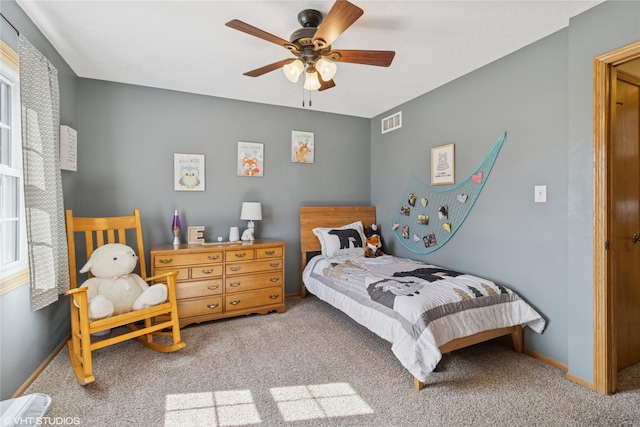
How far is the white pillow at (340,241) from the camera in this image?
12.1 feet

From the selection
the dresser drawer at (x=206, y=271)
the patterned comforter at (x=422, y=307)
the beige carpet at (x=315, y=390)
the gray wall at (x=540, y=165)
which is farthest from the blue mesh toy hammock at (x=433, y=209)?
the dresser drawer at (x=206, y=271)

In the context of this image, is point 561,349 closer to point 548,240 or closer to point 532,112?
point 548,240

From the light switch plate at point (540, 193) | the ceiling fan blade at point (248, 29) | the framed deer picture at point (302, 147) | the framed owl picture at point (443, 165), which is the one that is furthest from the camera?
the framed deer picture at point (302, 147)

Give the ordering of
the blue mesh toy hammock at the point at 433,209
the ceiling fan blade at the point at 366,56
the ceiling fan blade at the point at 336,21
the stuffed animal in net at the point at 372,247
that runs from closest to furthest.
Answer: the ceiling fan blade at the point at 336,21 → the ceiling fan blade at the point at 366,56 → the blue mesh toy hammock at the point at 433,209 → the stuffed animal in net at the point at 372,247

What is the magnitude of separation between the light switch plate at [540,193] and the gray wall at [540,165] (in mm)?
Result: 36

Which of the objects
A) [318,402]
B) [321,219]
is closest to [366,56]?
[318,402]

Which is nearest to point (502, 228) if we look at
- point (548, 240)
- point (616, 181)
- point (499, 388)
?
point (548, 240)

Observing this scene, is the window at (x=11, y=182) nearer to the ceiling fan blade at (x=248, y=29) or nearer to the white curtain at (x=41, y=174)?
the white curtain at (x=41, y=174)

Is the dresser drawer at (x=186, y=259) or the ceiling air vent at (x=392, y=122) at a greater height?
the ceiling air vent at (x=392, y=122)

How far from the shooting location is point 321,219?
13.4 ft

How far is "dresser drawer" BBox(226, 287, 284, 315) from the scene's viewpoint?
3.20 m

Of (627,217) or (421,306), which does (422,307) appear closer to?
(421,306)

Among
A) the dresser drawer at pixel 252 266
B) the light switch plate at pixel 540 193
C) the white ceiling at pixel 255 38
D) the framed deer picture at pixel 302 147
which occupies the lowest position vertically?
the dresser drawer at pixel 252 266

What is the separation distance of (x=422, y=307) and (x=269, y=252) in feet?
5.84
